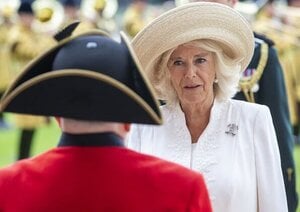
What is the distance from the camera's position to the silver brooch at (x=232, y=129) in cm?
403

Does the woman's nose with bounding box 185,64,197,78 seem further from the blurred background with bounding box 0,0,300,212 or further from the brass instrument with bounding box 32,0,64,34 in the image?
the brass instrument with bounding box 32,0,64,34

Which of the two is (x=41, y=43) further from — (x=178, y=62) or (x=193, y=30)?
(x=193, y=30)

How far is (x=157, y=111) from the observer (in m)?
2.91

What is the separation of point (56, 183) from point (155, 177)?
10.8 inches

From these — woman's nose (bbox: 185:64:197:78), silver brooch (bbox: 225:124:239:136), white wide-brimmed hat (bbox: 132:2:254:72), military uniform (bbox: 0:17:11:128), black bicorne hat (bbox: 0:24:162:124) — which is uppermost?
military uniform (bbox: 0:17:11:128)

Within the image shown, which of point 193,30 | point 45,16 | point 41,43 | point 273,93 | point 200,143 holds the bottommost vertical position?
point 200,143

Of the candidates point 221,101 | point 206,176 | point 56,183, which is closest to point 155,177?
point 56,183

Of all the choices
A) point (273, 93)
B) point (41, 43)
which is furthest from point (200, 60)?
point (41, 43)

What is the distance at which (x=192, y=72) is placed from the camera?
407 cm

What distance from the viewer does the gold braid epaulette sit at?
500 centimetres

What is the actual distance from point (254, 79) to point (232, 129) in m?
1.02

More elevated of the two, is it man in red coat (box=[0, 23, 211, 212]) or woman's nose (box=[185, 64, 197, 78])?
woman's nose (box=[185, 64, 197, 78])

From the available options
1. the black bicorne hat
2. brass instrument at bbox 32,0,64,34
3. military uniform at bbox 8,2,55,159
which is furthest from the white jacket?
brass instrument at bbox 32,0,64,34

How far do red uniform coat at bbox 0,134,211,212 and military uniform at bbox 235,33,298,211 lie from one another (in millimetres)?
1893
